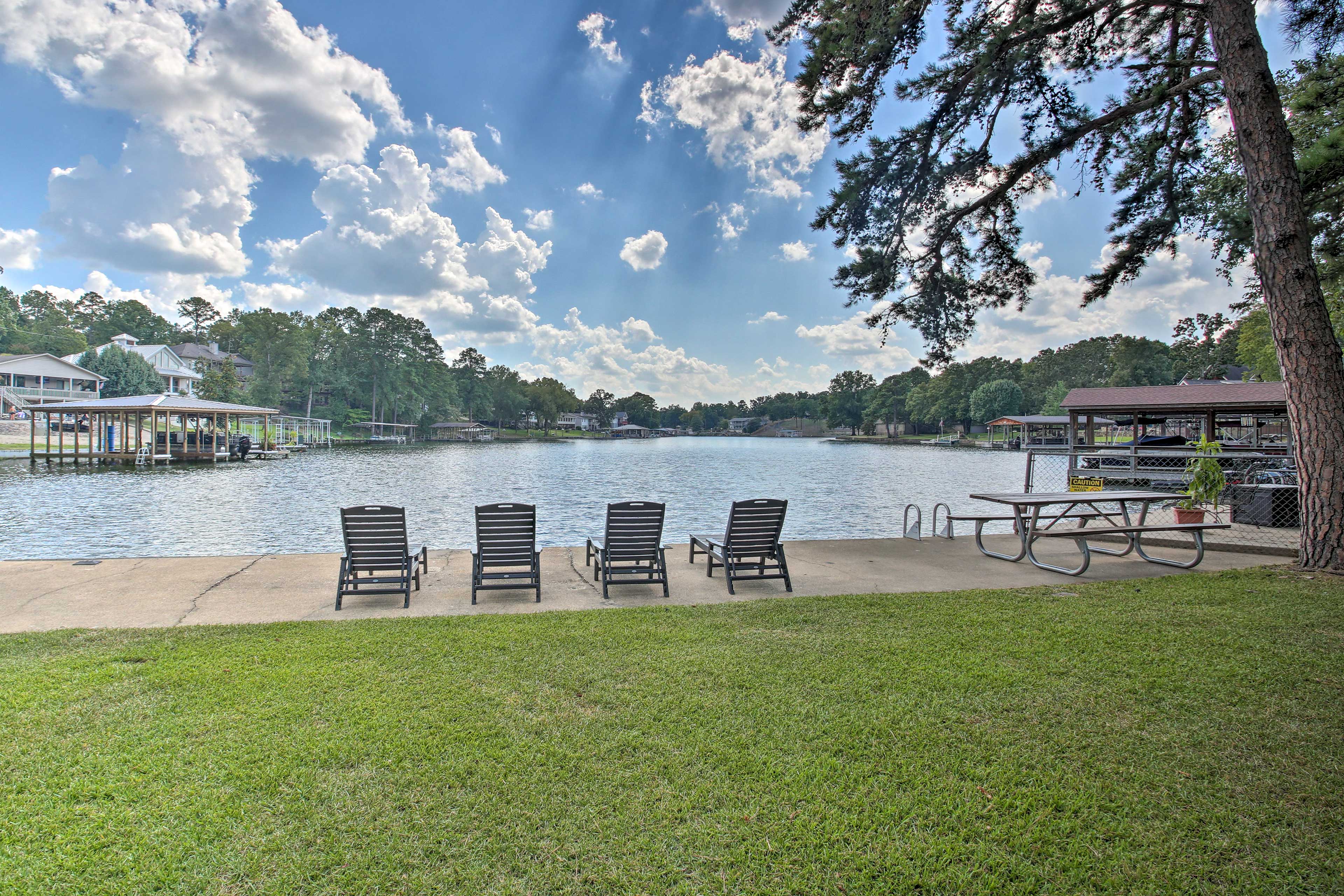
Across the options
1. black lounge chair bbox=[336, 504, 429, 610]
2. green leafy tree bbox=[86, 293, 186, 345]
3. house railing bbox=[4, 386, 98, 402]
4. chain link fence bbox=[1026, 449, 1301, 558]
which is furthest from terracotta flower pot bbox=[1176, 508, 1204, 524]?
green leafy tree bbox=[86, 293, 186, 345]

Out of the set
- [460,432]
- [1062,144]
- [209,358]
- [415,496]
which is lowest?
[415,496]

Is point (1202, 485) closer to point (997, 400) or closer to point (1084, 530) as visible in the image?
point (1084, 530)

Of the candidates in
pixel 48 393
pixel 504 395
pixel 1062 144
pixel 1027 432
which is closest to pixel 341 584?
pixel 1062 144

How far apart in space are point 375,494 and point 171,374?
62.7 meters

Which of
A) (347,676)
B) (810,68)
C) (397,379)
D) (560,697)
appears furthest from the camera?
(397,379)

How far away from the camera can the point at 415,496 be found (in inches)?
915

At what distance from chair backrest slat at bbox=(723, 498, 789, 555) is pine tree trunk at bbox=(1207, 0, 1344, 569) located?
236 inches

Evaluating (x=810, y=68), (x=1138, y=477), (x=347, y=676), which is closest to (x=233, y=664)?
(x=347, y=676)

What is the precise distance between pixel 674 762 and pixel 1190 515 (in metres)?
11.0

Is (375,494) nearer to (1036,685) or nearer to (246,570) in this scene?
(246,570)

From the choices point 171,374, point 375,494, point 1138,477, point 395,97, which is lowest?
point 375,494

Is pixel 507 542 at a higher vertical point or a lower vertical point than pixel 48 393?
lower

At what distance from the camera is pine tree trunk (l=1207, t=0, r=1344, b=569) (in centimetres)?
695

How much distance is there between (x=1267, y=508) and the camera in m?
12.4
